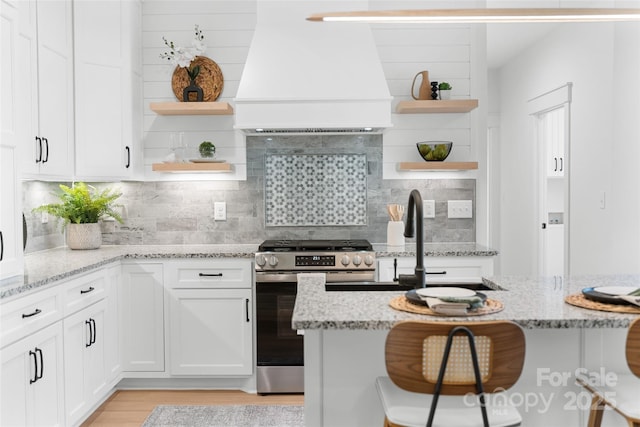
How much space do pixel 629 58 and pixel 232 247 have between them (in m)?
2.96

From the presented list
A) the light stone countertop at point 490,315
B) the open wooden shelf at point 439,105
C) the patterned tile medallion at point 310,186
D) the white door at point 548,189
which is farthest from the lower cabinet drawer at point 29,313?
the white door at point 548,189

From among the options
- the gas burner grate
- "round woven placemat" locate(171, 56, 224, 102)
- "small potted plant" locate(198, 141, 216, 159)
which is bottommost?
the gas burner grate

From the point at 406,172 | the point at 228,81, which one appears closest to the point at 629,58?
the point at 406,172

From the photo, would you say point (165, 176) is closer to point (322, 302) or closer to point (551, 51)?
point (322, 302)

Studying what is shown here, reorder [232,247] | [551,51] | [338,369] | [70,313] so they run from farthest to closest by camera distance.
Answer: [551,51], [232,247], [70,313], [338,369]

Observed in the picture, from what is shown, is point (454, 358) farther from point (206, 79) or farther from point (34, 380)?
point (206, 79)

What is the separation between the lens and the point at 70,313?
3010 mm

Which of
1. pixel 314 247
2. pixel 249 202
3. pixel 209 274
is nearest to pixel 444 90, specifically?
pixel 314 247

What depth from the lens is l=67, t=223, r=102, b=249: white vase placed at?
4.04 metres

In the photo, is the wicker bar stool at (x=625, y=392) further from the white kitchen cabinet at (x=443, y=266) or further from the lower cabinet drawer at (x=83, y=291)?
the lower cabinet drawer at (x=83, y=291)

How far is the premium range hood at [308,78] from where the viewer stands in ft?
12.5

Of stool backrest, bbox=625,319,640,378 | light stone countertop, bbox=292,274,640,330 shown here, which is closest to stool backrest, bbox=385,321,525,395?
light stone countertop, bbox=292,274,640,330

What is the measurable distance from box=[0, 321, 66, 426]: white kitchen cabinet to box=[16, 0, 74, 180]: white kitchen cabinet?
38.1 inches

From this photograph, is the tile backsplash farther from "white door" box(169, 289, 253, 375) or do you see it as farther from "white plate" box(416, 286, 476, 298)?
"white plate" box(416, 286, 476, 298)
